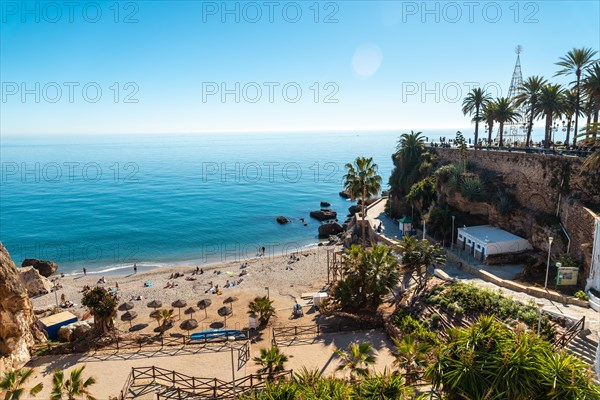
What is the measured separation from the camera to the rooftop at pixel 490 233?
3012 centimetres

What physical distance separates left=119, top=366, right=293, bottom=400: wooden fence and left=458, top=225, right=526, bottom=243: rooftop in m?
21.9

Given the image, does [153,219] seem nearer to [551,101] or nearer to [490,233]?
[490,233]

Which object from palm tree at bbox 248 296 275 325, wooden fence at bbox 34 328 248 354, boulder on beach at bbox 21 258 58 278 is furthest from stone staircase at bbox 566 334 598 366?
boulder on beach at bbox 21 258 58 278

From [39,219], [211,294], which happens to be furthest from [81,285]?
[39,219]

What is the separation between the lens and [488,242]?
96.8ft

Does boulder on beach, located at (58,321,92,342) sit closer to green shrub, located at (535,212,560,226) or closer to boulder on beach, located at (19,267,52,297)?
boulder on beach, located at (19,267,52,297)

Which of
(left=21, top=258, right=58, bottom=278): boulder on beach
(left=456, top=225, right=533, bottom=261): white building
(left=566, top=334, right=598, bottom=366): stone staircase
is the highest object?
(left=456, top=225, right=533, bottom=261): white building

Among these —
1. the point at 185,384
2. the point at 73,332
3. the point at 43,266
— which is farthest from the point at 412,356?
the point at 43,266

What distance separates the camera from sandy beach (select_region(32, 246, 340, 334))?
30328mm

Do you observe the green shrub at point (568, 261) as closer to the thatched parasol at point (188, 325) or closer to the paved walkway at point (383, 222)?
the paved walkway at point (383, 222)

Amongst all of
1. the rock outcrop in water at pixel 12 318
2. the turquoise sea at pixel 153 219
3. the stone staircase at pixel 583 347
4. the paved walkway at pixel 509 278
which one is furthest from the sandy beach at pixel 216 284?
the stone staircase at pixel 583 347

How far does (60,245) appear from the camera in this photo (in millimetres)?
55312

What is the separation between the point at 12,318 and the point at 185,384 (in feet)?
39.9

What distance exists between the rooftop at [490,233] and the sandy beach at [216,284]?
49.2 ft
